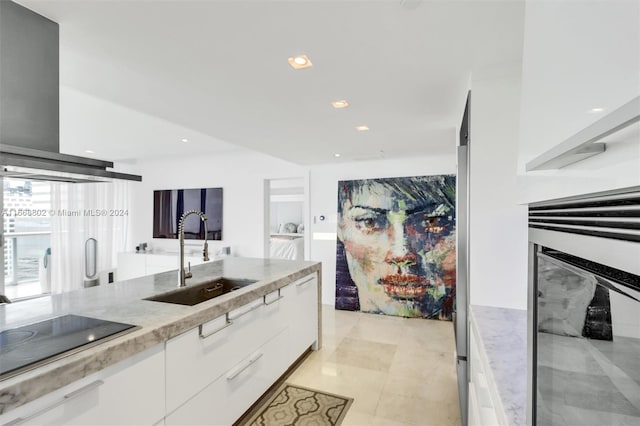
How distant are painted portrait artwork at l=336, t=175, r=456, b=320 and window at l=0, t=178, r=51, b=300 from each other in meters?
3.52

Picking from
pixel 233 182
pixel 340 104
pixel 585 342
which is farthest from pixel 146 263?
pixel 585 342

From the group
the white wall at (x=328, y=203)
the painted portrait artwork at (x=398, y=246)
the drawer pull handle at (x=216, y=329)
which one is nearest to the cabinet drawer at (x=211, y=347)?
the drawer pull handle at (x=216, y=329)

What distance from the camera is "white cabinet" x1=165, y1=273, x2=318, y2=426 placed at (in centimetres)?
159

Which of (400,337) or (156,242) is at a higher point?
(156,242)

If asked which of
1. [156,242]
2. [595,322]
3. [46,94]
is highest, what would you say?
[46,94]

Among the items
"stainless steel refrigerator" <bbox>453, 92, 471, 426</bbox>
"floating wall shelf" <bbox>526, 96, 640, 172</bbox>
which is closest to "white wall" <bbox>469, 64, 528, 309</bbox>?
"stainless steel refrigerator" <bbox>453, 92, 471, 426</bbox>

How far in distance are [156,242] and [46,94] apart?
16.2 feet

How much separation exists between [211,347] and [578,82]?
75.9 inches

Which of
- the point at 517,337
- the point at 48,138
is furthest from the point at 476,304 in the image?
the point at 48,138

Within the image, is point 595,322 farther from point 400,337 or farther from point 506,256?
point 400,337

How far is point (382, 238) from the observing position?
4.66 meters

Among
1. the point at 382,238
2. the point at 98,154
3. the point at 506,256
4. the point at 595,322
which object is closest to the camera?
the point at 595,322

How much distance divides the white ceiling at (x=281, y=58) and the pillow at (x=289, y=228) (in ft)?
17.5

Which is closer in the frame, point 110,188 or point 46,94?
point 46,94
